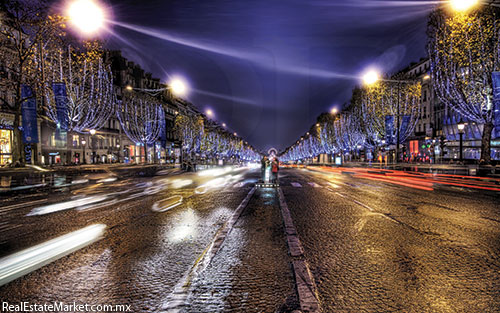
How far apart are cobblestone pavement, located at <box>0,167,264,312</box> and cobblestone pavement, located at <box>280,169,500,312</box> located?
1.84 meters

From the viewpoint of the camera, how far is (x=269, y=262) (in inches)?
157

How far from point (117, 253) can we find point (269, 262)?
2.33 metres

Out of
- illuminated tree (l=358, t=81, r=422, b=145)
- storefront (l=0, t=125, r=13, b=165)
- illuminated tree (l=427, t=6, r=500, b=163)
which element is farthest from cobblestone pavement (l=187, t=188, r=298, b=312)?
storefront (l=0, t=125, r=13, b=165)

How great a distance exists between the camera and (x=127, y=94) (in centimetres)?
6606

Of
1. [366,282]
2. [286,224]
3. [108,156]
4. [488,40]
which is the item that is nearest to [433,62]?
[488,40]

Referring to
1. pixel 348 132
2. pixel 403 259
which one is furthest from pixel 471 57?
pixel 348 132

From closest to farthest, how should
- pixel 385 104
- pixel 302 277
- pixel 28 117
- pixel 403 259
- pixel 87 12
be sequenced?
pixel 302 277 → pixel 403 259 → pixel 87 12 → pixel 28 117 → pixel 385 104

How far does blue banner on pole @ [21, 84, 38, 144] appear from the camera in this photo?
21891mm

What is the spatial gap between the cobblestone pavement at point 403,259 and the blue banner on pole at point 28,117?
22.9 m

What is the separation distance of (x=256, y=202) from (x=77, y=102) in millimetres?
29360

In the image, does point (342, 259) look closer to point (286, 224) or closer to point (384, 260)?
point (384, 260)

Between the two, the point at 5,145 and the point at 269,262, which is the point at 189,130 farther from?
the point at 269,262

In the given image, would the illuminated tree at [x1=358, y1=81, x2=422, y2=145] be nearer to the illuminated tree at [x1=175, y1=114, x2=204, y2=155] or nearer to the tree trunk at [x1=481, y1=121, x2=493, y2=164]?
the tree trunk at [x1=481, y1=121, x2=493, y2=164]

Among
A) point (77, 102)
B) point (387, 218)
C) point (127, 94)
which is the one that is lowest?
point (387, 218)
